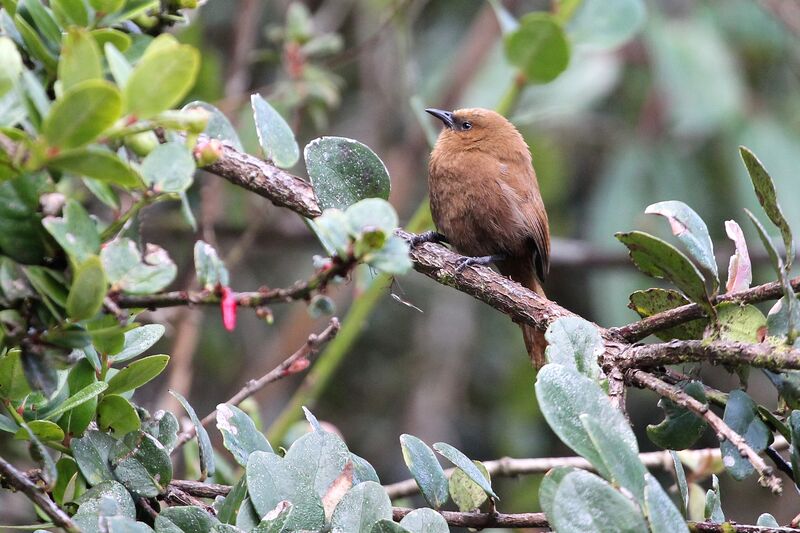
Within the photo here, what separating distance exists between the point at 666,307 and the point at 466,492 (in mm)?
569

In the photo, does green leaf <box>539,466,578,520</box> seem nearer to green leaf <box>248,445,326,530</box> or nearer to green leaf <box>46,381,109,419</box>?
green leaf <box>248,445,326,530</box>

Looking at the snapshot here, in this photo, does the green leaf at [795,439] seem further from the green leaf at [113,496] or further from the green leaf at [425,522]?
the green leaf at [113,496]

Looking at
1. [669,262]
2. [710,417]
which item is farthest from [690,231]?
[710,417]

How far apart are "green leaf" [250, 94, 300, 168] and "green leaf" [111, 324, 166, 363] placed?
49cm

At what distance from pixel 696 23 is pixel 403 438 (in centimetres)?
536

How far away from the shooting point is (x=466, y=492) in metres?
1.70

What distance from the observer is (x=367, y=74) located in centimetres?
568

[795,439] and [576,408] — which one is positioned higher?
[576,408]

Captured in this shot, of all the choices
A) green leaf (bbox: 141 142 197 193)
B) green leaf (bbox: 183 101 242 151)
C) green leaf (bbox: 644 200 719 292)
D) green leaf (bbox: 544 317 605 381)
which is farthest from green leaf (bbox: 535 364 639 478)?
green leaf (bbox: 183 101 242 151)

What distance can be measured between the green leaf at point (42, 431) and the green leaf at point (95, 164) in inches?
18.6

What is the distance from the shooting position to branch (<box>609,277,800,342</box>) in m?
1.61

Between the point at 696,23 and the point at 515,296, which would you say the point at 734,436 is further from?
the point at 696,23

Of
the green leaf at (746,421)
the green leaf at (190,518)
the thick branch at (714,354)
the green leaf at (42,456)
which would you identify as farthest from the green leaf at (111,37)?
the green leaf at (746,421)

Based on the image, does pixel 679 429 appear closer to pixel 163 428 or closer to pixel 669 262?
pixel 669 262
